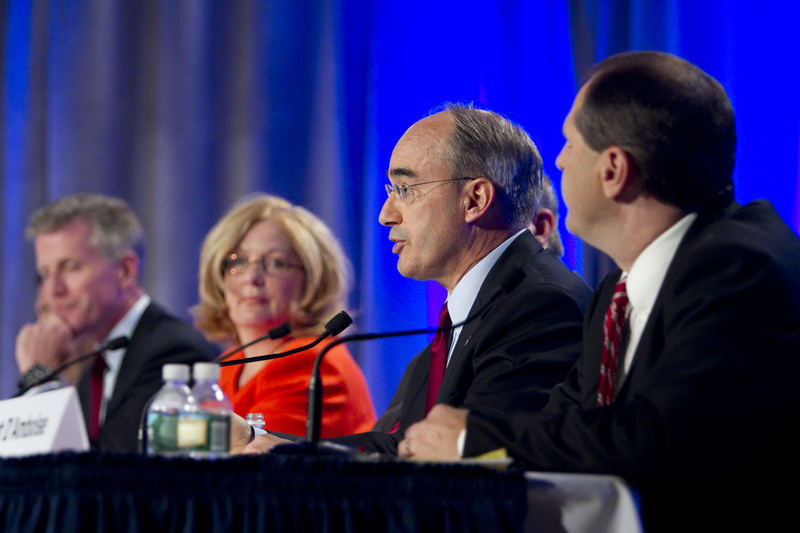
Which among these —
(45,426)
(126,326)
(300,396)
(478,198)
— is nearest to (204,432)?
(45,426)

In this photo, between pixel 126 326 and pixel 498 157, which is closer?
pixel 498 157

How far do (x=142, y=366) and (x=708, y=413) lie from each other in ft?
8.25

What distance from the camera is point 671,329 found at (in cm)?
128

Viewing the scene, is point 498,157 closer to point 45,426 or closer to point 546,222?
point 546,222

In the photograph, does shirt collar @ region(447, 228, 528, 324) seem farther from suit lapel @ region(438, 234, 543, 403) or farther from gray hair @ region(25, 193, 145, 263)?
gray hair @ region(25, 193, 145, 263)

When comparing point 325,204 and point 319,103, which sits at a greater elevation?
point 319,103

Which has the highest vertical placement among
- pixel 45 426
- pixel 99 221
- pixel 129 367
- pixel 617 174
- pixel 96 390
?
pixel 617 174

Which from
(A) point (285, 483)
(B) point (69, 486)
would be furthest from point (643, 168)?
(B) point (69, 486)

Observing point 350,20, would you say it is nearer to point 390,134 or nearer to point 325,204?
point 390,134

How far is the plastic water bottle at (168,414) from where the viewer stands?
1218mm

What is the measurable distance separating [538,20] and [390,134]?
891 mm

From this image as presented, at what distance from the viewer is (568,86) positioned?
3547 millimetres

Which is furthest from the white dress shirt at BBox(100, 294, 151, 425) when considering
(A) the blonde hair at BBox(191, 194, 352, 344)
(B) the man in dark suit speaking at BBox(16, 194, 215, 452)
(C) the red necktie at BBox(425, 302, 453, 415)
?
(C) the red necktie at BBox(425, 302, 453, 415)

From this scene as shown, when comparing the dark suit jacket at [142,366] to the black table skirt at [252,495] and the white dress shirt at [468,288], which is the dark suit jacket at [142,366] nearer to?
the white dress shirt at [468,288]
